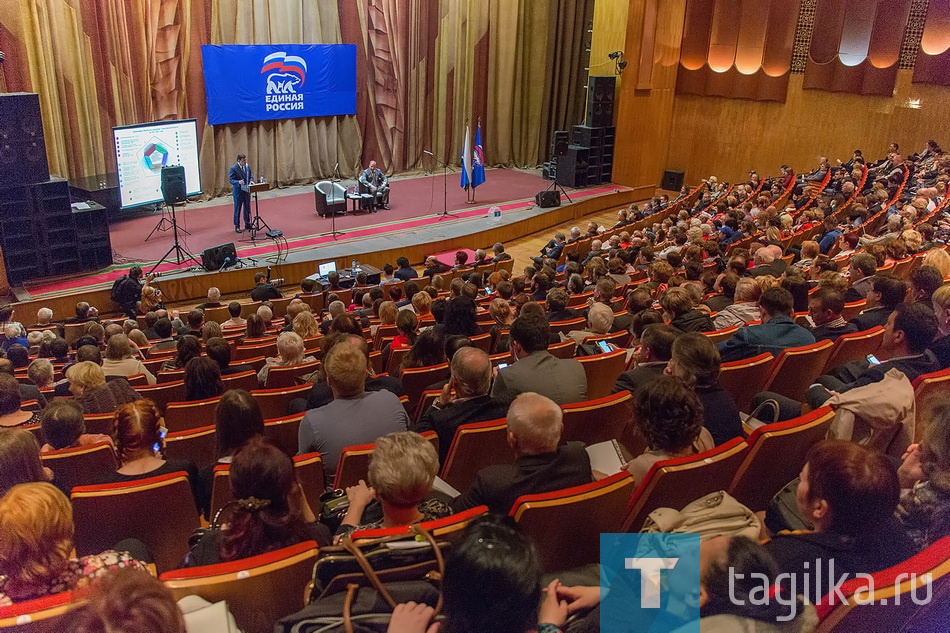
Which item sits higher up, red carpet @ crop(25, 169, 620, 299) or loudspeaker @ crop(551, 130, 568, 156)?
loudspeaker @ crop(551, 130, 568, 156)

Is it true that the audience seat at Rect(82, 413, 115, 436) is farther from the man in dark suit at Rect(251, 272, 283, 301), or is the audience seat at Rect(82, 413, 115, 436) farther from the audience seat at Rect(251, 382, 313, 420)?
the man in dark suit at Rect(251, 272, 283, 301)

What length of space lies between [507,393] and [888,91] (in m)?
13.2

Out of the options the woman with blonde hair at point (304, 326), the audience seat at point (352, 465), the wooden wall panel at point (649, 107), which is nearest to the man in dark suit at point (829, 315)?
the audience seat at point (352, 465)

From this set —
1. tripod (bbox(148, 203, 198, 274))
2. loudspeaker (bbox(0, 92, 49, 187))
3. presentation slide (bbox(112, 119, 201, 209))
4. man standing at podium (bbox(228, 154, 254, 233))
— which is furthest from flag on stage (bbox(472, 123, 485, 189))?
loudspeaker (bbox(0, 92, 49, 187))

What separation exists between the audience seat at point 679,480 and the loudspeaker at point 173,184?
866 cm

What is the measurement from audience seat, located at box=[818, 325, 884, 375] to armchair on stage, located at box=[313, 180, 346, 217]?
966 cm

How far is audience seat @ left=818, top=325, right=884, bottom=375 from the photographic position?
12.6ft

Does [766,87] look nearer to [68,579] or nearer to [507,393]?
[507,393]

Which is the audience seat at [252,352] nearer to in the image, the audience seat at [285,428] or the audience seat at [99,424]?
the audience seat at [99,424]

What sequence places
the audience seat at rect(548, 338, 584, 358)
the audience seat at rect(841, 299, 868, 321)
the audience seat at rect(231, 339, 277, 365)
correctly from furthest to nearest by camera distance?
the audience seat at rect(231, 339, 277, 365)
the audience seat at rect(841, 299, 868, 321)
the audience seat at rect(548, 338, 584, 358)

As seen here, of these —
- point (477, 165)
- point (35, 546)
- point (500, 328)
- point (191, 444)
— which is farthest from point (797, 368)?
point (477, 165)

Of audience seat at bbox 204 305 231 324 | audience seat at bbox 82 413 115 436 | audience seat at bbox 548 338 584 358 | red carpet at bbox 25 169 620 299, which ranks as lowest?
audience seat at bbox 204 305 231 324

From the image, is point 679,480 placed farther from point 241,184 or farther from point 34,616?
point 241,184

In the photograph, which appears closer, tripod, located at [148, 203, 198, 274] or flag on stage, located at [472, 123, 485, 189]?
tripod, located at [148, 203, 198, 274]
